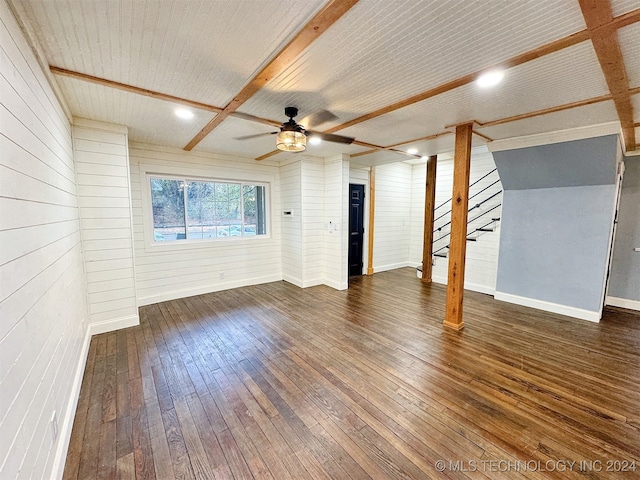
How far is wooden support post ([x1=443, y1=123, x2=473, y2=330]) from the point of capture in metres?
3.27

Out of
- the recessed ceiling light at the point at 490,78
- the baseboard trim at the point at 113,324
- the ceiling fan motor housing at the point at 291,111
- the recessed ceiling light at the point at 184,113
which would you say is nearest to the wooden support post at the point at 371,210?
the ceiling fan motor housing at the point at 291,111

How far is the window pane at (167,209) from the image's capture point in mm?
4418

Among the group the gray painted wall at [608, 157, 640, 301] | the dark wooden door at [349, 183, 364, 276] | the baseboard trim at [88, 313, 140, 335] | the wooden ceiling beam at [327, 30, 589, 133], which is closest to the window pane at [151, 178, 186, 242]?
the baseboard trim at [88, 313, 140, 335]

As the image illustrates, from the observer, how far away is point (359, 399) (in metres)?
2.19

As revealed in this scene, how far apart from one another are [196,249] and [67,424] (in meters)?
3.22

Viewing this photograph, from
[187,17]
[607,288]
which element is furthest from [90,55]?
[607,288]

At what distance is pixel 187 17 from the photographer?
148cm

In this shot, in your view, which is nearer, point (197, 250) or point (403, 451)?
point (403, 451)

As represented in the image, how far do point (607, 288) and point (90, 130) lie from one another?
26.4 ft

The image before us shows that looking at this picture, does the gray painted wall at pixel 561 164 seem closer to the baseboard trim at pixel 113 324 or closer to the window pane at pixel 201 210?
the window pane at pixel 201 210

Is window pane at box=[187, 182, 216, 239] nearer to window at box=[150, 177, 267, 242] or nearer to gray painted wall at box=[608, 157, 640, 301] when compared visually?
window at box=[150, 177, 267, 242]

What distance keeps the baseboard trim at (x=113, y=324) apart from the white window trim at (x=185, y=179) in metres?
1.22

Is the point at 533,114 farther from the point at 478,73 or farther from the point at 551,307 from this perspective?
the point at 551,307

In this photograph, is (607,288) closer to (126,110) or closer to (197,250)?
(197,250)
